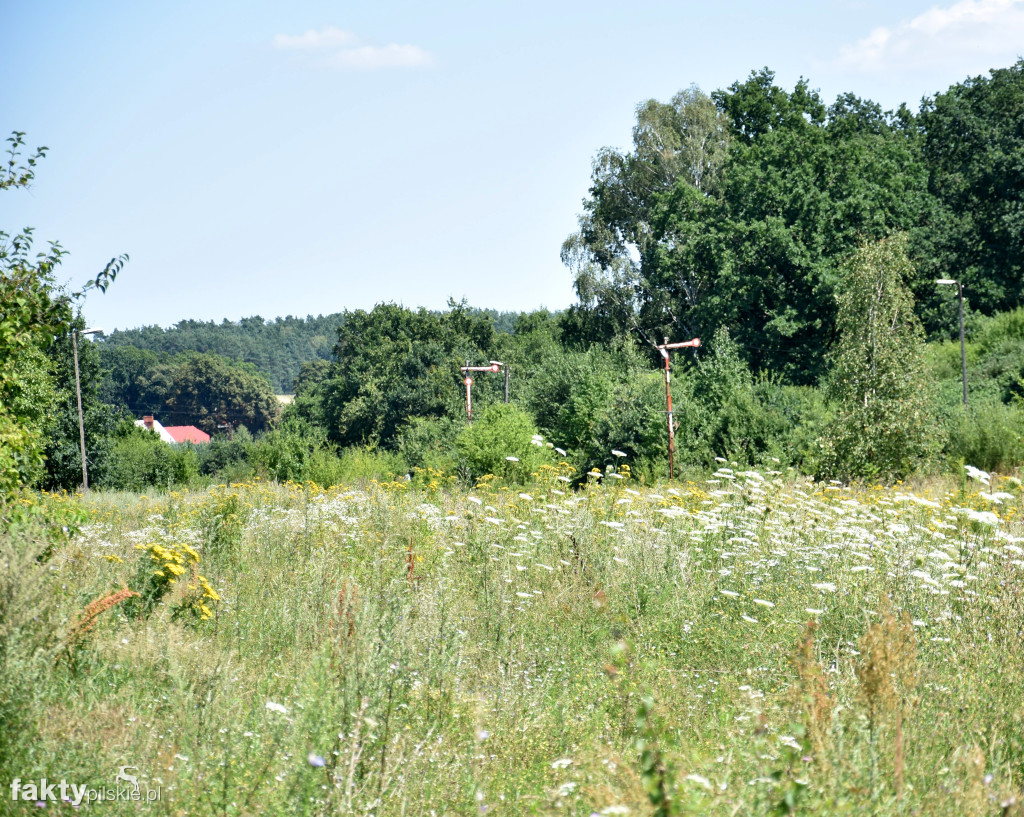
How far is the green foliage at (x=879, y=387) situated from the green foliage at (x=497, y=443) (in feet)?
22.9

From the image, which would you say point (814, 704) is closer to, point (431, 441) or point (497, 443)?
point (497, 443)

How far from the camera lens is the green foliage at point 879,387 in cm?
1642

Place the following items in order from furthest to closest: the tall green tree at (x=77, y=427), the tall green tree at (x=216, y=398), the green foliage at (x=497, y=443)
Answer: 1. the tall green tree at (x=216, y=398)
2. the tall green tree at (x=77, y=427)
3. the green foliage at (x=497, y=443)

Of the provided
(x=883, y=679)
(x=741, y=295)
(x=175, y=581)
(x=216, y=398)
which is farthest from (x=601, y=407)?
(x=216, y=398)

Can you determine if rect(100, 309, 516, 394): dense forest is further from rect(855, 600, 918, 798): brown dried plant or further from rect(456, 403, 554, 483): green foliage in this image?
rect(855, 600, 918, 798): brown dried plant

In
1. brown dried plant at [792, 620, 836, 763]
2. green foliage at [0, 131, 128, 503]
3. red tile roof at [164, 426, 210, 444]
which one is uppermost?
green foliage at [0, 131, 128, 503]

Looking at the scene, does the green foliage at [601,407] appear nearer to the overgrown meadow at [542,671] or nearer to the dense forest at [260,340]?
the overgrown meadow at [542,671]

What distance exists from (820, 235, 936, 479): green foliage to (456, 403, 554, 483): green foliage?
697cm

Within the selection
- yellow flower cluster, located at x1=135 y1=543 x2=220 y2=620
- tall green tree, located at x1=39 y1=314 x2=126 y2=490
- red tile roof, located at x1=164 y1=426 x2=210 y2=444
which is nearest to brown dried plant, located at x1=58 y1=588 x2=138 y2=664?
yellow flower cluster, located at x1=135 y1=543 x2=220 y2=620

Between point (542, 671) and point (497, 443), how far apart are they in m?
16.3

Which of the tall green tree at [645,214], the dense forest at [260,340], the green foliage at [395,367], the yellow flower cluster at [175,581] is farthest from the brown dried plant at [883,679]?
the dense forest at [260,340]

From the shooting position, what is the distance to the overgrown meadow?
9.91ft

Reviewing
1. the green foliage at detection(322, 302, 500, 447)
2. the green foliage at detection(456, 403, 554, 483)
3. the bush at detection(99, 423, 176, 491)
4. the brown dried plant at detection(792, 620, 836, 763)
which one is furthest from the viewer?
the green foliage at detection(322, 302, 500, 447)

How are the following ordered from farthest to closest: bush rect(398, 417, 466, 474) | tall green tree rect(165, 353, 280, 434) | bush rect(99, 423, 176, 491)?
tall green tree rect(165, 353, 280, 434)
bush rect(99, 423, 176, 491)
bush rect(398, 417, 466, 474)
